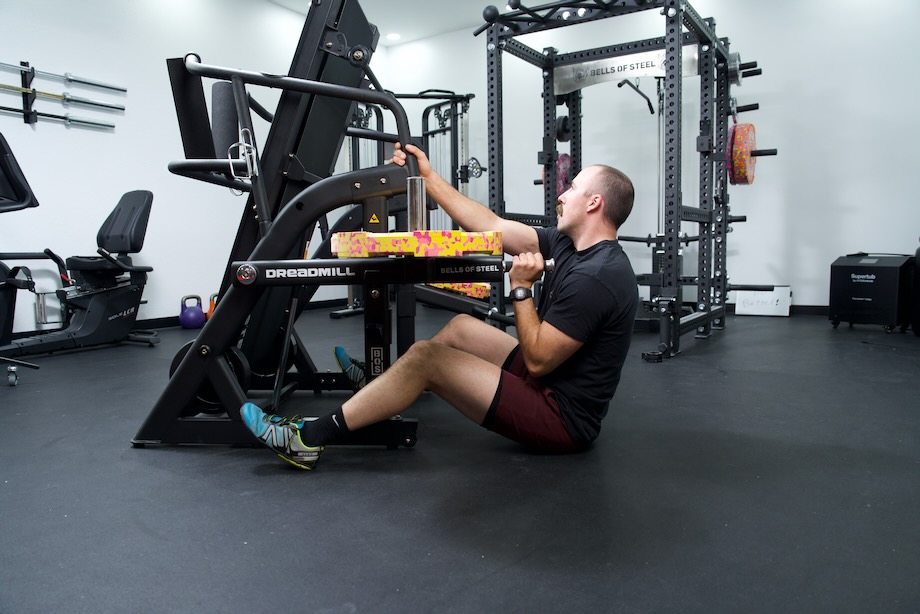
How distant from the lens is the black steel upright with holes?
3.72 metres

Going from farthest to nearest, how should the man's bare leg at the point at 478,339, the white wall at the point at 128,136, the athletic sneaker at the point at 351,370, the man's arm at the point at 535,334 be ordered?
the white wall at the point at 128,136
the athletic sneaker at the point at 351,370
the man's bare leg at the point at 478,339
the man's arm at the point at 535,334

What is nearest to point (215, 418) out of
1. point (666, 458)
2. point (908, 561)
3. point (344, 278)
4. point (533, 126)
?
point (344, 278)

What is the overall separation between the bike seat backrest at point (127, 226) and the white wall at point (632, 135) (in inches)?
21.2

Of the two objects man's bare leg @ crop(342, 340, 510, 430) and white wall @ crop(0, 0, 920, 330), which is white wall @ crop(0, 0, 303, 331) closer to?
white wall @ crop(0, 0, 920, 330)

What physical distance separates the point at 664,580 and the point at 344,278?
1191mm

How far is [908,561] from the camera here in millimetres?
1341

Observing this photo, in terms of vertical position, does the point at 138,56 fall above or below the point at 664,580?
above

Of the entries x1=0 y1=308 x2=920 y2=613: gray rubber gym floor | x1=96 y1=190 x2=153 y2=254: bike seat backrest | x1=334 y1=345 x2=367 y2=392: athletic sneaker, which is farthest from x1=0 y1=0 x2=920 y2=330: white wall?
x1=334 y1=345 x2=367 y2=392: athletic sneaker

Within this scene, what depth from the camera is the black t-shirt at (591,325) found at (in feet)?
5.94

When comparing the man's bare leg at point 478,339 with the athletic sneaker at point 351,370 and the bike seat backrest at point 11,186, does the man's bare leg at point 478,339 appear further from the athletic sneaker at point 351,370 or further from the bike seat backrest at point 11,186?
the bike seat backrest at point 11,186

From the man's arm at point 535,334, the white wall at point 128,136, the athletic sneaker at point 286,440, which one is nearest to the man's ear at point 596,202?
the man's arm at point 535,334

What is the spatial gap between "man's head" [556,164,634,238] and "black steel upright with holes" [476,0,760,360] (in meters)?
1.90

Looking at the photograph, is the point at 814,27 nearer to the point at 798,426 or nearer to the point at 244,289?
the point at 798,426

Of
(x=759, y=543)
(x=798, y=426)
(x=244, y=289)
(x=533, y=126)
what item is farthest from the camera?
(x=533, y=126)
